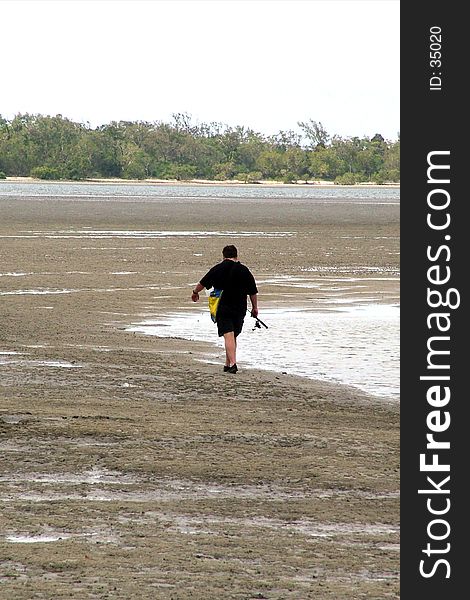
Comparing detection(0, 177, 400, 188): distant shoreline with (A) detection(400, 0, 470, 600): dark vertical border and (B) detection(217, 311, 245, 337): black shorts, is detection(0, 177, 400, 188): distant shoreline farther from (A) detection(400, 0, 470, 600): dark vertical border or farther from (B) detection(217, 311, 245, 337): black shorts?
(A) detection(400, 0, 470, 600): dark vertical border

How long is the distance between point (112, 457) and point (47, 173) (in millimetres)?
162509

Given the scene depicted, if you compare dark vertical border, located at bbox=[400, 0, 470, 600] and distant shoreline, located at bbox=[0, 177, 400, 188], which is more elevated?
dark vertical border, located at bbox=[400, 0, 470, 600]

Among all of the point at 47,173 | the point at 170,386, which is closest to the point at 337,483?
the point at 170,386

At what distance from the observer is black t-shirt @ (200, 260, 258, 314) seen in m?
15.9

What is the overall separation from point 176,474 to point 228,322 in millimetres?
5658

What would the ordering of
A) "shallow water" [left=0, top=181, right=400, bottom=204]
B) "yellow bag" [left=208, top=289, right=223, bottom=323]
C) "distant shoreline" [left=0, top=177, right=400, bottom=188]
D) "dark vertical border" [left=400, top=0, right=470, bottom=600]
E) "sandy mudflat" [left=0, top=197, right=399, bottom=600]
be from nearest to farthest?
"dark vertical border" [left=400, top=0, right=470, bottom=600]
"sandy mudflat" [left=0, top=197, right=399, bottom=600]
"yellow bag" [left=208, top=289, right=223, bottom=323]
"shallow water" [left=0, top=181, right=400, bottom=204]
"distant shoreline" [left=0, top=177, right=400, bottom=188]

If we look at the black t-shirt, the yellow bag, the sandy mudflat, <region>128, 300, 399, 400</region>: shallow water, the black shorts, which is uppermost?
the black t-shirt

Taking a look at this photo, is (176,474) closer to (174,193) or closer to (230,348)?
(230,348)

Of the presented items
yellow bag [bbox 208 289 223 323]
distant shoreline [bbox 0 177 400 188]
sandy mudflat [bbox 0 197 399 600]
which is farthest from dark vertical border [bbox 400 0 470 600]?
distant shoreline [bbox 0 177 400 188]

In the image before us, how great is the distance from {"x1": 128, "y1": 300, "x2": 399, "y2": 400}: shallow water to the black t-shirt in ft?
3.06

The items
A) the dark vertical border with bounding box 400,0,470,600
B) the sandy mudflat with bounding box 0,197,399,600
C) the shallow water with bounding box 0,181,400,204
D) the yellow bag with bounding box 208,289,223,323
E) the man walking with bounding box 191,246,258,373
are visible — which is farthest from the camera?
the shallow water with bounding box 0,181,400,204

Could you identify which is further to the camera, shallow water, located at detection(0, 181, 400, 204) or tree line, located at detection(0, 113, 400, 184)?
tree line, located at detection(0, 113, 400, 184)

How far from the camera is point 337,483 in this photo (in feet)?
33.3

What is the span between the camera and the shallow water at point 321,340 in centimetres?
1609
